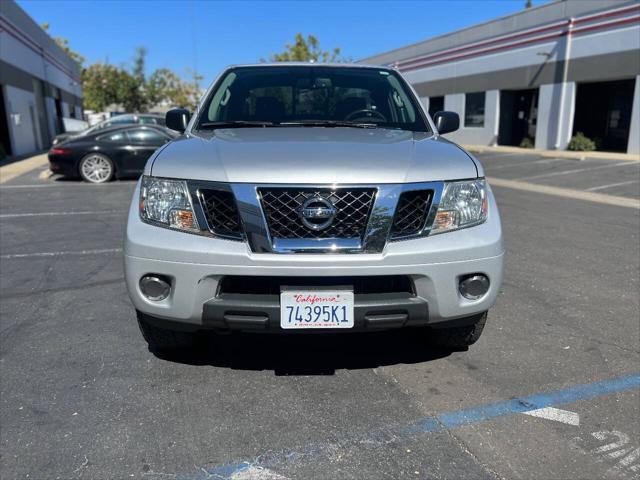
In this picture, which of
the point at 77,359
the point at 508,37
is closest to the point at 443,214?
the point at 77,359

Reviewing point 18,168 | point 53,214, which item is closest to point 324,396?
point 53,214

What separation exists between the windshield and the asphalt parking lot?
1.55 meters

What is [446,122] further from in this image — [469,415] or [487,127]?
[487,127]

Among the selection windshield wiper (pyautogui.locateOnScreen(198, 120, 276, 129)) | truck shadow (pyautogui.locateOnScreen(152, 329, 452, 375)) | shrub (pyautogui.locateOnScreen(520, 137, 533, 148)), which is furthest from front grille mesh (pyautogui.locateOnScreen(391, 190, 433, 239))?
shrub (pyautogui.locateOnScreen(520, 137, 533, 148))

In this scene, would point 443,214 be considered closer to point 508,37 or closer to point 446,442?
point 446,442

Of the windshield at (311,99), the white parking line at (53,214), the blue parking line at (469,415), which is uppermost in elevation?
the windshield at (311,99)

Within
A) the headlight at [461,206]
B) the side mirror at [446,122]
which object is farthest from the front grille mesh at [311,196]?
the side mirror at [446,122]

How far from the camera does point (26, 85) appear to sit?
73.7 feet

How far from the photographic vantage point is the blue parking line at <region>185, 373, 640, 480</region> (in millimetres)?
2307

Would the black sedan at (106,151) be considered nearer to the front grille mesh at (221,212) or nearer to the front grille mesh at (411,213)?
the front grille mesh at (221,212)

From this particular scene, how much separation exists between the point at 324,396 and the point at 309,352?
1.84 ft

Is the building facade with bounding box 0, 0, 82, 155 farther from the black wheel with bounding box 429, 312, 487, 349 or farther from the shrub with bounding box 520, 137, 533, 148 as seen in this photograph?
the shrub with bounding box 520, 137, 533, 148

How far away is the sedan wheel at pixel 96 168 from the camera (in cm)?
1235

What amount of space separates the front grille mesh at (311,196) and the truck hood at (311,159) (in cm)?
5
